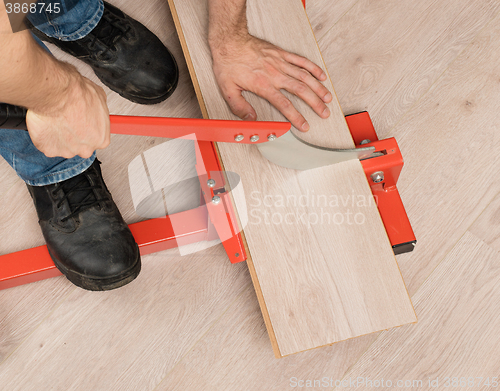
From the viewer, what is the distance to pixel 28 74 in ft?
1.71

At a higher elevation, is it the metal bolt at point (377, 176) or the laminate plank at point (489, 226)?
the metal bolt at point (377, 176)

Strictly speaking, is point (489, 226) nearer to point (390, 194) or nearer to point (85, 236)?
point (390, 194)

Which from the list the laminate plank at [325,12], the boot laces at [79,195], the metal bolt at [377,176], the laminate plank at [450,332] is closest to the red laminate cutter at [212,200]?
the metal bolt at [377,176]

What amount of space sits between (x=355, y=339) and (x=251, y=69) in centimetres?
76

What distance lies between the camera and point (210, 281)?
3.51 feet

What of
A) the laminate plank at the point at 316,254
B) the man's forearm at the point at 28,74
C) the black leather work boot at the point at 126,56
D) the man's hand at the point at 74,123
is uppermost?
the man's forearm at the point at 28,74

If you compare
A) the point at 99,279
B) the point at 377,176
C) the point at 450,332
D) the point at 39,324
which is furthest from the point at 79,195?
the point at 450,332

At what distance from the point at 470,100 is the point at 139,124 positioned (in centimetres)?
104

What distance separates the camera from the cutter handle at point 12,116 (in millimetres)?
541

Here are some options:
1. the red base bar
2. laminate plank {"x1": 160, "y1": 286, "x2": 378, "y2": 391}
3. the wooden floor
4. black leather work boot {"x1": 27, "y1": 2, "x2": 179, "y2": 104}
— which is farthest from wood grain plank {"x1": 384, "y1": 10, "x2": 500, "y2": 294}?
black leather work boot {"x1": 27, "y1": 2, "x2": 179, "y2": 104}

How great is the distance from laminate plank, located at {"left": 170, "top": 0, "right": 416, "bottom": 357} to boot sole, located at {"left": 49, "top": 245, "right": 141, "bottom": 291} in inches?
12.9

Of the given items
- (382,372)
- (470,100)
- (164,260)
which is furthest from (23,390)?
(470,100)

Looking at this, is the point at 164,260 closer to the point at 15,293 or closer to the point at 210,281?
the point at 210,281

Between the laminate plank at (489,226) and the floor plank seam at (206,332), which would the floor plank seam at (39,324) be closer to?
the floor plank seam at (206,332)
